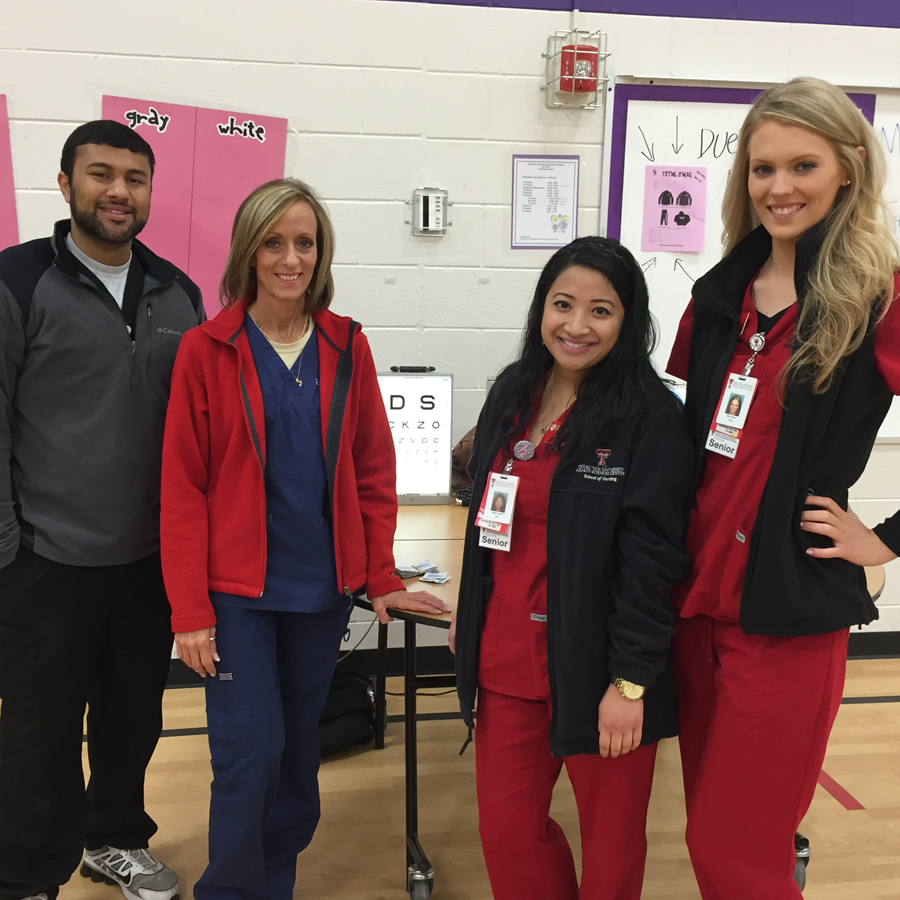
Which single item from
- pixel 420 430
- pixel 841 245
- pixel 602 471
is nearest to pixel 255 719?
pixel 602 471

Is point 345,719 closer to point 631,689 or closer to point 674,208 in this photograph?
point 631,689

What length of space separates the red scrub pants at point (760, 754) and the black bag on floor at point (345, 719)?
4.80 ft

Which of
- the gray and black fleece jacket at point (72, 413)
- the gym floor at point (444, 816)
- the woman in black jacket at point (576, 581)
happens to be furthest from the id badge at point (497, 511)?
the gym floor at point (444, 816)

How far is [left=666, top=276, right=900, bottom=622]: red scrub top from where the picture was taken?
4.39 ft

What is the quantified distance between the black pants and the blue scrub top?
0.31 meters

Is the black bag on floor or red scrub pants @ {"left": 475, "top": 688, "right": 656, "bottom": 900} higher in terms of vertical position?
red scrub pants @ {"left": 475, "top": 688, "right": 656, "bottom": 900}

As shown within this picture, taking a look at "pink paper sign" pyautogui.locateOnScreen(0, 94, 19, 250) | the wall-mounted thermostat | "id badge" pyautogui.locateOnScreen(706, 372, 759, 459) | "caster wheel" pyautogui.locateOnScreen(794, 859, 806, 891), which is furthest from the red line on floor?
"pink paper sign" pyautogui.locateOnScreen(0, 94, 19, 250)

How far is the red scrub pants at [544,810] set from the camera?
146 cm

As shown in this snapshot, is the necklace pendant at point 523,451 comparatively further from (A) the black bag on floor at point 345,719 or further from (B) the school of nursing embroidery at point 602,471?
(A) the black bag on floor at point 345,719

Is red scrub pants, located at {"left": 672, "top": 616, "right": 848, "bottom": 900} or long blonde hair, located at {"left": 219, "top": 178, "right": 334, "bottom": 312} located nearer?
red scrub pants, located at {"left": 672, "top": 616, "right": 848, "bottom": 900}

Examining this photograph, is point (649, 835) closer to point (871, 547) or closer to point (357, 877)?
point (357, 877)

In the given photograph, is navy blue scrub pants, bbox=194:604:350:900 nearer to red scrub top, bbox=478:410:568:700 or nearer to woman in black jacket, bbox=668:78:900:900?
red scrub top, bbox=478:410:568:700

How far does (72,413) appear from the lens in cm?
174

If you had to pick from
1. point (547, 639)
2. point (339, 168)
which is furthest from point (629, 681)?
point (339, 168)
